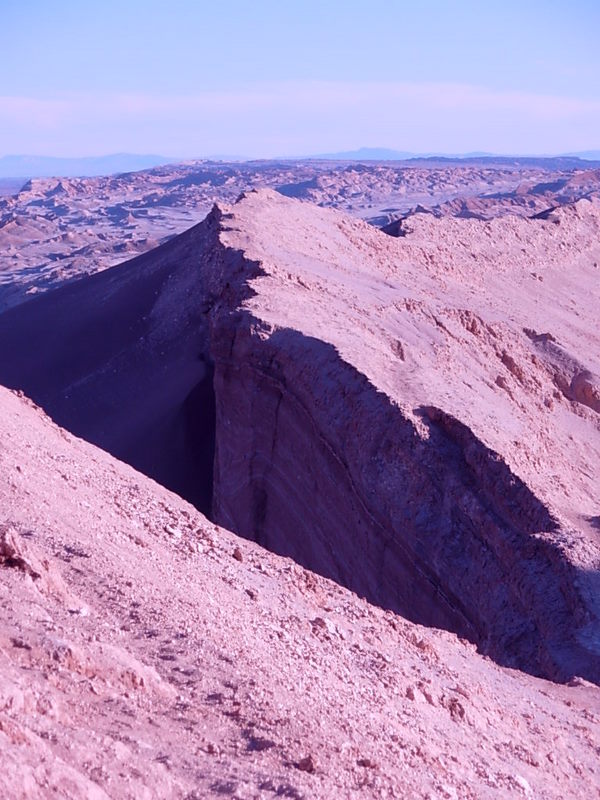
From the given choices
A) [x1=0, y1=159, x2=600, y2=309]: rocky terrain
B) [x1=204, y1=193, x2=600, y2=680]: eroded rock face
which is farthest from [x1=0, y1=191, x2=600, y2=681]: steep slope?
[x1=0, y1=159, x2=600, y2=309]: rocky terrain

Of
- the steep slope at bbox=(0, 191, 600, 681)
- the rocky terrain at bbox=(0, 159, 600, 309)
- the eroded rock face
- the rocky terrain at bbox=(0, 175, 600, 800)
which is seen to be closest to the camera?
the rocky terrain at bbox=(0, 175, 600, 800)

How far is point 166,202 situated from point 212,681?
8943 centimetres

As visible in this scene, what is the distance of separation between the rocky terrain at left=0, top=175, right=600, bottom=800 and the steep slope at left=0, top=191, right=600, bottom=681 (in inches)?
1.6

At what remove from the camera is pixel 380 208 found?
86.4 m

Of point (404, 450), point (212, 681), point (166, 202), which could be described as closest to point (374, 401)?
point (404, 450)

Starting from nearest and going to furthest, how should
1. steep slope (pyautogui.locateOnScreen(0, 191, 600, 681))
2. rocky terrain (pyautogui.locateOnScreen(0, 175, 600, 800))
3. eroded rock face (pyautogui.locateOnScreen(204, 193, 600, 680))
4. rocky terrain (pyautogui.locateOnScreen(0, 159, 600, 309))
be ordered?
rocky terrain (pyautogui.locateOnScreen(0, 175, 600, 800))
eroded rock face (pyautogui.locateOnScreen(204, 193, 600, 680))
steep slope (pyautogui.locateOnScreen(0, 191, 600, 681))
rocky terrain (pyautogui.locateOnScreen(0, 159, 600, 309))

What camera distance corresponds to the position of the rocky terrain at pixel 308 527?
4410mm

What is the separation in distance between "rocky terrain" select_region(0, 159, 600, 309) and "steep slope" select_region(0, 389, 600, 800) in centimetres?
3291

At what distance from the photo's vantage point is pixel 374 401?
1089 cm

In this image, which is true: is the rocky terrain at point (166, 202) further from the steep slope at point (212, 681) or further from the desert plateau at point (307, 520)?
the steep slope at point (212, 681)

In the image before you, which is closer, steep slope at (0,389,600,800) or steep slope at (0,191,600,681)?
steep slope at (0,389,600,800)

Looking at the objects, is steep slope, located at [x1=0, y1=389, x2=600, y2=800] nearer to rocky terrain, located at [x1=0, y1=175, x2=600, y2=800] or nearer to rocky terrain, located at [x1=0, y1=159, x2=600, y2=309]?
rocky terrain, located at [x1=0, y1=175, x2=600, y2=800]

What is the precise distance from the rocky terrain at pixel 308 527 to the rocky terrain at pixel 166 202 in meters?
22.5

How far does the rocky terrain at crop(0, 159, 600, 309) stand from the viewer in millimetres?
52056
